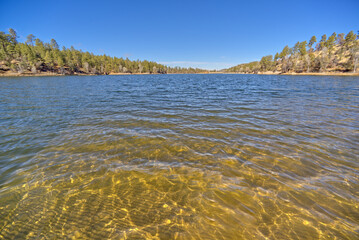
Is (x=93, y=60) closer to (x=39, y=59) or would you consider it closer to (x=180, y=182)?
(x=39, y=59)

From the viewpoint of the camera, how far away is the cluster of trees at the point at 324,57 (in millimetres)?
89731

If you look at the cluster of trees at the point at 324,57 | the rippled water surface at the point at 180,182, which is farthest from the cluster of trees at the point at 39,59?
the cluster of trees at the point at 324,57

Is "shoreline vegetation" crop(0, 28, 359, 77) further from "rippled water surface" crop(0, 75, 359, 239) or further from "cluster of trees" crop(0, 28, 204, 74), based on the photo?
"rippled water surface" crop(0, 75, 359, 239)

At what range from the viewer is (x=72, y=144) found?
6797 millimetres

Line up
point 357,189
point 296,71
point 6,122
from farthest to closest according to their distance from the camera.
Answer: point 296,71
point 6,122
point 357,189

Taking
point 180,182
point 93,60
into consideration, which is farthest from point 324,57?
point 93,60

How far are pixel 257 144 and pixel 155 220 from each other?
5577mm

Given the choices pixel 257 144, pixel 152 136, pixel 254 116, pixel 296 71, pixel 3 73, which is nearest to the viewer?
pixel 257 144

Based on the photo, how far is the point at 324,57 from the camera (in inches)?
3735

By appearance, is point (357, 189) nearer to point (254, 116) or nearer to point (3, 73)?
point (254, 116)

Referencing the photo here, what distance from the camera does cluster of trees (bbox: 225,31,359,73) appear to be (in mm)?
89731

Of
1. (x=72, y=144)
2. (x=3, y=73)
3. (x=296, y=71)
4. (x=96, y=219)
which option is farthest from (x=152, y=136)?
(x=296, y=71)

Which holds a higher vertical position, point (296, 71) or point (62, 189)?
point (296, 71)

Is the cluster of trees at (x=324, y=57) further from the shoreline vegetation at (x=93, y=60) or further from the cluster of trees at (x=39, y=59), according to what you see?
the cluster of trees at (x=39, y=59)
